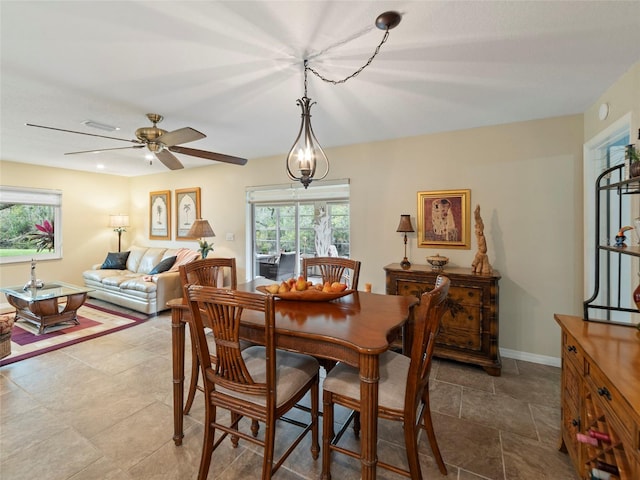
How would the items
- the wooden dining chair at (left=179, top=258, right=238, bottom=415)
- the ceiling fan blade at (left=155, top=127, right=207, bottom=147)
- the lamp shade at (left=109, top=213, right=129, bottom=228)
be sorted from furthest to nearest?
the lamp shade at (left=109, top=213, right=129, bottom=228)
the ceiling fan blade at (left=155, top=127, right=207, bottom=147)
the wooden dining chair at (left=179, top=258, right=238, bottom=415)

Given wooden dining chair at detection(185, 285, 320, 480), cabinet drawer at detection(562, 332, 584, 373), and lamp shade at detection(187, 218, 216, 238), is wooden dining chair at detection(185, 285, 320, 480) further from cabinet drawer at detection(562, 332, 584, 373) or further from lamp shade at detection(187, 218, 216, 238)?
lamp shade at detection(187, 218, 216, 238)

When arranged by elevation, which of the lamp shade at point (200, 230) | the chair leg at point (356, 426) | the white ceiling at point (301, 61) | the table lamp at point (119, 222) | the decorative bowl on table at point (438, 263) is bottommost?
the chair leg at point (356, 426)

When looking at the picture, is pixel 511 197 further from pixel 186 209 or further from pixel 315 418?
pixel 186 209

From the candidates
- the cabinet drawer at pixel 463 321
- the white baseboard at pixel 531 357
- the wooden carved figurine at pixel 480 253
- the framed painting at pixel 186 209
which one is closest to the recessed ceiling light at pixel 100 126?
the framed painting at pixel 186 209

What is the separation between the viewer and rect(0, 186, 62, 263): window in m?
5.05

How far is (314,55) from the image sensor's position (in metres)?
1.93

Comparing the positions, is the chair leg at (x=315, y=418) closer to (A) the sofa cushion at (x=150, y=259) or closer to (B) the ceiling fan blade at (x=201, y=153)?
(B) the ceiling fan blade at (x=201, y=153)

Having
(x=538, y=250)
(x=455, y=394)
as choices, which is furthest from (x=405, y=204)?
(x=455, y=394)

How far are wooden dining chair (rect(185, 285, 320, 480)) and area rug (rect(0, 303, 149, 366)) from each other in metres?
2.96

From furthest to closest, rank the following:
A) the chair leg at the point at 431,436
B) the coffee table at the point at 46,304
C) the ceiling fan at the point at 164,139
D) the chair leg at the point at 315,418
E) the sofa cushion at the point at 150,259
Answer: the sofa cushion at the point at 150,259 → the coffee table at the point at 46,304 → the ceiling fan at the point at 164,139 → the chair leg at the point at 315,418 → the chair leg at the point at 431,436

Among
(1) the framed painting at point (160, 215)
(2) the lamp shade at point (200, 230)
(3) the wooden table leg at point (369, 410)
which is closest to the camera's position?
(3) the wooden table leg at point (369, 410)

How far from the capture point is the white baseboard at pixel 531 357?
9.84 ft

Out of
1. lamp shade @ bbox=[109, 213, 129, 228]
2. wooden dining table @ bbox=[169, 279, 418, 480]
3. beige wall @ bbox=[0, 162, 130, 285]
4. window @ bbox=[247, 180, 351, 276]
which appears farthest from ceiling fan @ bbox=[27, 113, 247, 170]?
lamp shade @ bbox=[109, 213, 129, 228]

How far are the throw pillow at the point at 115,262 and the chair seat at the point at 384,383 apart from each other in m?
5.71
